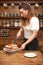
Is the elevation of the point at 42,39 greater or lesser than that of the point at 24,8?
lesser

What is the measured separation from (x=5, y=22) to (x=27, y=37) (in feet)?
6.27

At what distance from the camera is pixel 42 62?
200cm

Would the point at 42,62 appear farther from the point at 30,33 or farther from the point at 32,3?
the point at 32,3

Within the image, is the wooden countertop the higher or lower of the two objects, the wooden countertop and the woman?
the lower

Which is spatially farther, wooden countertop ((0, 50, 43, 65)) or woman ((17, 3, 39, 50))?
woman ((17, 3, 39, 50))

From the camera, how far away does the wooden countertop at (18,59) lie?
1978 millimetres

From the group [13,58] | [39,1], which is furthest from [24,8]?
[39,1]

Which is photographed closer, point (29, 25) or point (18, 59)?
point (18, 59)

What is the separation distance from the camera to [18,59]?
6.92 ft

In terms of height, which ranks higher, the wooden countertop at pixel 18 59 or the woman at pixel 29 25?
the woman at pixel 29 25

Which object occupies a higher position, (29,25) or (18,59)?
(29,25)

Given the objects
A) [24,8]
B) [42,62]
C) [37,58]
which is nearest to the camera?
[42,62]

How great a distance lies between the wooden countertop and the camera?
198cm

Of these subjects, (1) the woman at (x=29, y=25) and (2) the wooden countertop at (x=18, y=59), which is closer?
(2) the wooden countertop at (x=18, y=59)
